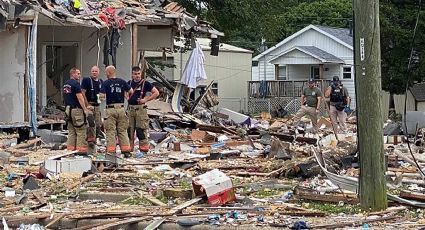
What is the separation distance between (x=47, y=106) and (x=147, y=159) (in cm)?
878

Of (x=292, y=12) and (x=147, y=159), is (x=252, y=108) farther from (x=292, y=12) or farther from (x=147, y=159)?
(x=147, y=159)

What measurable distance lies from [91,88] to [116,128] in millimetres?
1065

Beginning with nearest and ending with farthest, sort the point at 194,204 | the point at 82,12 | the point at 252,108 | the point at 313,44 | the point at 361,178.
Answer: the point at 361,178 → the point at 194,204 → the point at 82,12 → the point at 252,108 → the point at 313,44

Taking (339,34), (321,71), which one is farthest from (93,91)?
(339,34)

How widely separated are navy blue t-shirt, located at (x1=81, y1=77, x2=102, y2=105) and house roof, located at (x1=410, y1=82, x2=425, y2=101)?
31223 millimetres

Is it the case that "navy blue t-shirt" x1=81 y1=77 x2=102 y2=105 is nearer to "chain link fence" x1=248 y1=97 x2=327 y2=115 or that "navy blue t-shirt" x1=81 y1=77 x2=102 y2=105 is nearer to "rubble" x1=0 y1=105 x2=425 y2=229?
"rubble" x1=0 y1=105 x2=425 y2=229

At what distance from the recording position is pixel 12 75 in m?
19.1

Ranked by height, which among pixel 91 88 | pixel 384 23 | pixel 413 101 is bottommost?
pixel 413 101

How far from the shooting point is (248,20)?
35.4m

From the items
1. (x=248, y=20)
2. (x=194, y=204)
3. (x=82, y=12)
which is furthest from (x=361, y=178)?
(x=248, y=20)

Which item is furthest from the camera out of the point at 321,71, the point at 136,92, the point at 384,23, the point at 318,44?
the point at 318,44

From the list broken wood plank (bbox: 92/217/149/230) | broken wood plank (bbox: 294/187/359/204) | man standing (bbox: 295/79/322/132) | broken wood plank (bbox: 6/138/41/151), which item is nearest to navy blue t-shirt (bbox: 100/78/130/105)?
broken wood plank (bbox: 6/138/41/151)

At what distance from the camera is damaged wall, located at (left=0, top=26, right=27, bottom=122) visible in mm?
19062

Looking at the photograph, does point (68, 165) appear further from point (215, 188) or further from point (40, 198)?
point (215, 188)
